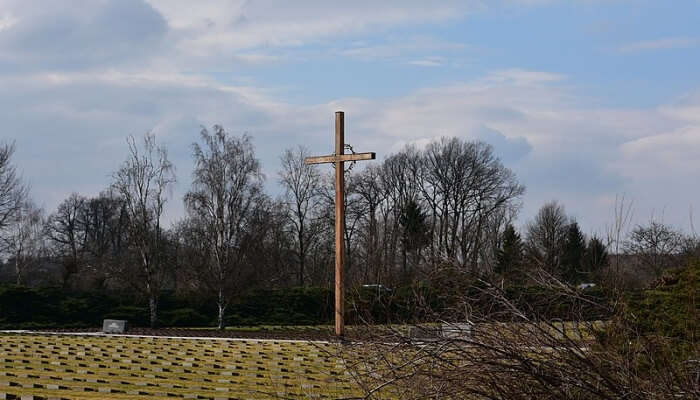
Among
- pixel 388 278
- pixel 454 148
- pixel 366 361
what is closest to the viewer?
pixel 366 361

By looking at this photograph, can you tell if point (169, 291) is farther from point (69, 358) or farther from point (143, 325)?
point (69, 358)

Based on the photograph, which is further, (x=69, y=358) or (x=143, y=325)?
(x=143, y=325)

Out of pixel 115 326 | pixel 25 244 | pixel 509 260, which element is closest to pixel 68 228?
pixel 25 244

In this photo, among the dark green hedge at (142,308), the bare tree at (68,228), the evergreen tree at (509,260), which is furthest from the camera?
the bare tree at (68,228)

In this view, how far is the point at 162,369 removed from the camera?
13.9 meters

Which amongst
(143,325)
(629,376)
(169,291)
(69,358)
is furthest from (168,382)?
(169,291)

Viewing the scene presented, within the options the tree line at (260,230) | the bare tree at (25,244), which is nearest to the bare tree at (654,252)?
the tree line at (260,230)

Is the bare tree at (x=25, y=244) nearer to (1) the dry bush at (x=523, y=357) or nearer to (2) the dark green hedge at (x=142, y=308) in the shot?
(2) the dark green hedge at (x=142, y=308)

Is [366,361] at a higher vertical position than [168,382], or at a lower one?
higher

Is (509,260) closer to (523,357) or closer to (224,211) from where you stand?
(523,357)

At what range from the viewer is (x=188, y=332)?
25891mm

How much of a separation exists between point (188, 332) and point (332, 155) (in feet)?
31.2

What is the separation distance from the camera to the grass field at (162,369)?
1027 centimetres

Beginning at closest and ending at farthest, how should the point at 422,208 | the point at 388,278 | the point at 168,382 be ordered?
the point at 388,278
the point at 168,382
the point at 422,208
